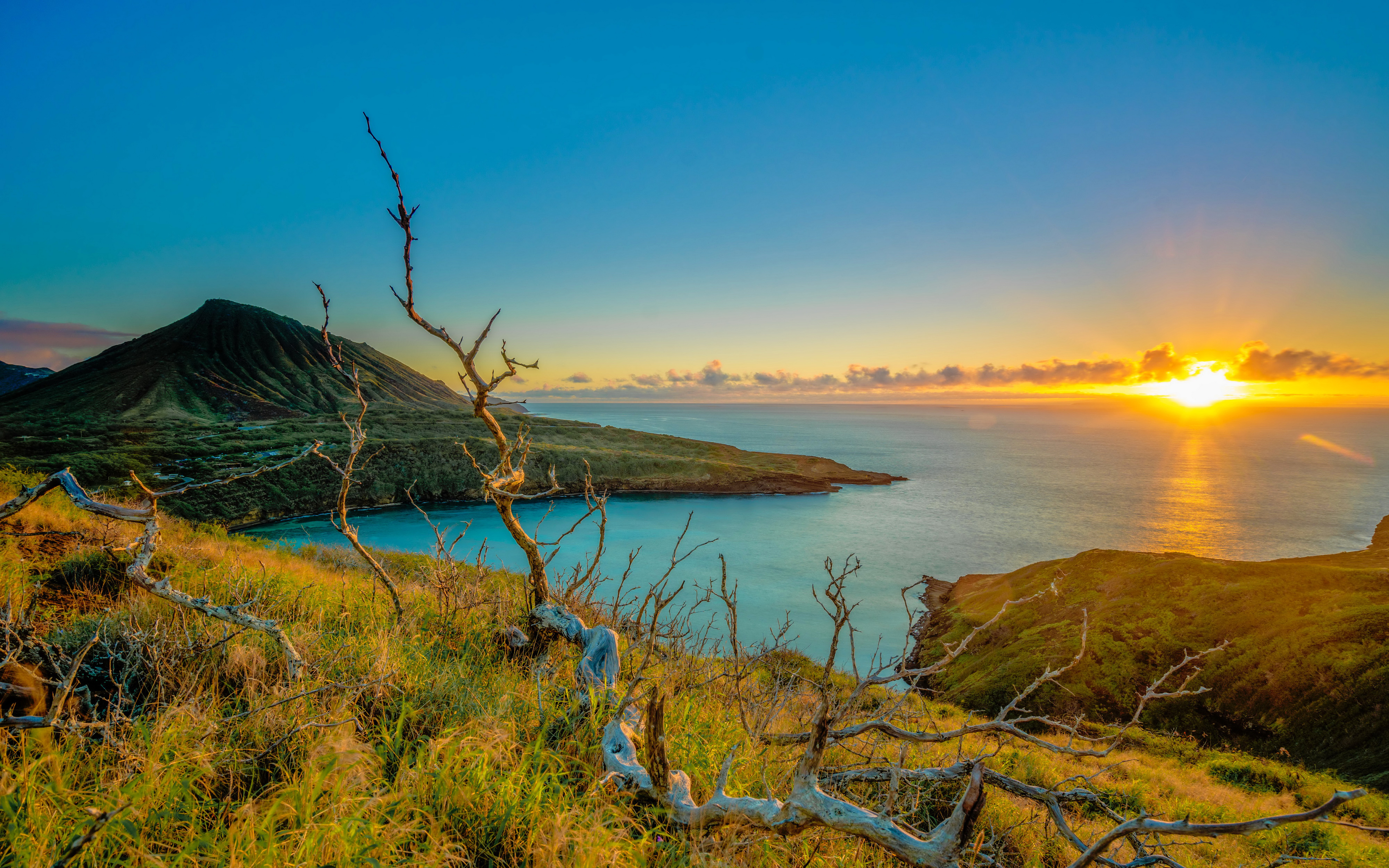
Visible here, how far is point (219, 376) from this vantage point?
79000 mm

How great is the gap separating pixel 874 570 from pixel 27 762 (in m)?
44.0

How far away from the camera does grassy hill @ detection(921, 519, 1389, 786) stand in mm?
13680

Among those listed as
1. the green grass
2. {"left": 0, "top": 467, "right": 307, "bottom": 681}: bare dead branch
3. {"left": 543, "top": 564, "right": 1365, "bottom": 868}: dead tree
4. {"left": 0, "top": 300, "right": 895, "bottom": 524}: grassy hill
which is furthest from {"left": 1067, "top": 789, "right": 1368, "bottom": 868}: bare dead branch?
the green grass

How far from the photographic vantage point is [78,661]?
2.31 meters

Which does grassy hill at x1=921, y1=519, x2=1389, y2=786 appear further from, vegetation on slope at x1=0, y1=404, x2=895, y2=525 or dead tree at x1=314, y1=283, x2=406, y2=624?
vegetation on slope at x1=0, y1=404, x2=895, y2=525

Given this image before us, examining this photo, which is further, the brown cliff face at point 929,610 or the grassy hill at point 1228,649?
the brown cliff face at point 929,610

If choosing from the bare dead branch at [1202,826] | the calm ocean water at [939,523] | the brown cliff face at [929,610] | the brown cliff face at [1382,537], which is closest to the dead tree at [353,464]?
the bare dead branch at [1202,826]

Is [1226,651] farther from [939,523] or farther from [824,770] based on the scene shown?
[939,523]

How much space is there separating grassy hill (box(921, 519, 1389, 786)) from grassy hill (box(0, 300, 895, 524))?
18855 millimetres

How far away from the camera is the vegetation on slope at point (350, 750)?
2197 mm

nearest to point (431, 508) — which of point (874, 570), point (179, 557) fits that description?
point (874, 570)

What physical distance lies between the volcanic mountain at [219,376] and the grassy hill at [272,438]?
17.1 inches

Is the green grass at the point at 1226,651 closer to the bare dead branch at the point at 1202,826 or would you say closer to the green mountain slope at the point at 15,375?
the bare dead branch at the point at 1202,826

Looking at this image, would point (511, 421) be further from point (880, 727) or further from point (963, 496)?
point (880, 727)
